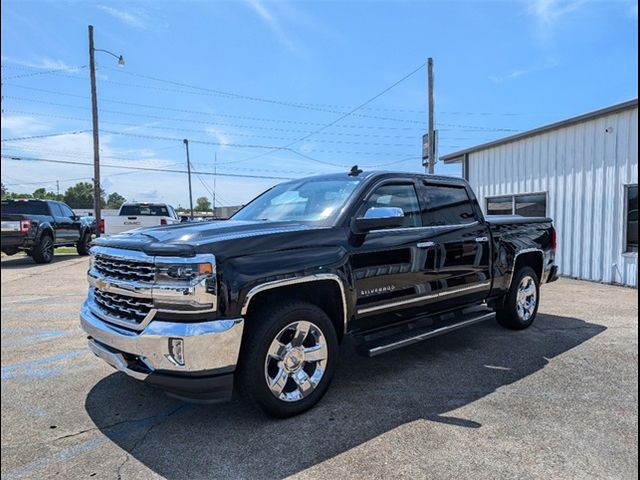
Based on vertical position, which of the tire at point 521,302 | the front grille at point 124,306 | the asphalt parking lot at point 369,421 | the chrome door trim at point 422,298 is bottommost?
the asphalt parking lot at point 369,421

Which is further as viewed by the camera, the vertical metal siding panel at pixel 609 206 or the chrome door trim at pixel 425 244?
the vertical metal siding panel at pixel 609 206

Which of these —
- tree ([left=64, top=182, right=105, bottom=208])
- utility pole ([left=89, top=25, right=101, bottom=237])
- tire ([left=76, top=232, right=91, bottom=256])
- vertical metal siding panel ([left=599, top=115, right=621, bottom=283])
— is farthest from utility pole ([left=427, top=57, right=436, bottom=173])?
tree ([left=64, top=182, right=105, bottom=208])

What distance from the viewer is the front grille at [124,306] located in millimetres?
3090

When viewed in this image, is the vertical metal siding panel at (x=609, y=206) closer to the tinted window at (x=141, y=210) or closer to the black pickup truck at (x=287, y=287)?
Answer: the black pickup truck at (x=287, y=287)

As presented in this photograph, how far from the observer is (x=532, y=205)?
12125mm

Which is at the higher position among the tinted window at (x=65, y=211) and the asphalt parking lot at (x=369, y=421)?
the tinted window at (x=65, y=211)

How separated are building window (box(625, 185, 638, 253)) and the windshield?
26.4ft

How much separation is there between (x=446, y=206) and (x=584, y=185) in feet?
23.6

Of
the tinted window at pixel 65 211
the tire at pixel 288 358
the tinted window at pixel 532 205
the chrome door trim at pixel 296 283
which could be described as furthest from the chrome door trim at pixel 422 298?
the tinted window at pixel 65 211

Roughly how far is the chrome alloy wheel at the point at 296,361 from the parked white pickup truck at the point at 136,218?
453 inches

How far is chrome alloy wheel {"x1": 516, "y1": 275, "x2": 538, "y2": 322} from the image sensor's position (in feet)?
19.4

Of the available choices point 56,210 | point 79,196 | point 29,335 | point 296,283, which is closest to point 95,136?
point 56,210

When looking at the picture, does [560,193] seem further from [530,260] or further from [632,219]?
[530,260]

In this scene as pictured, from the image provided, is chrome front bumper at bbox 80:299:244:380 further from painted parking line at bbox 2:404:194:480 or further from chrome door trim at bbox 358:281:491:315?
chrome door trim at bbox 358:281:491:315
